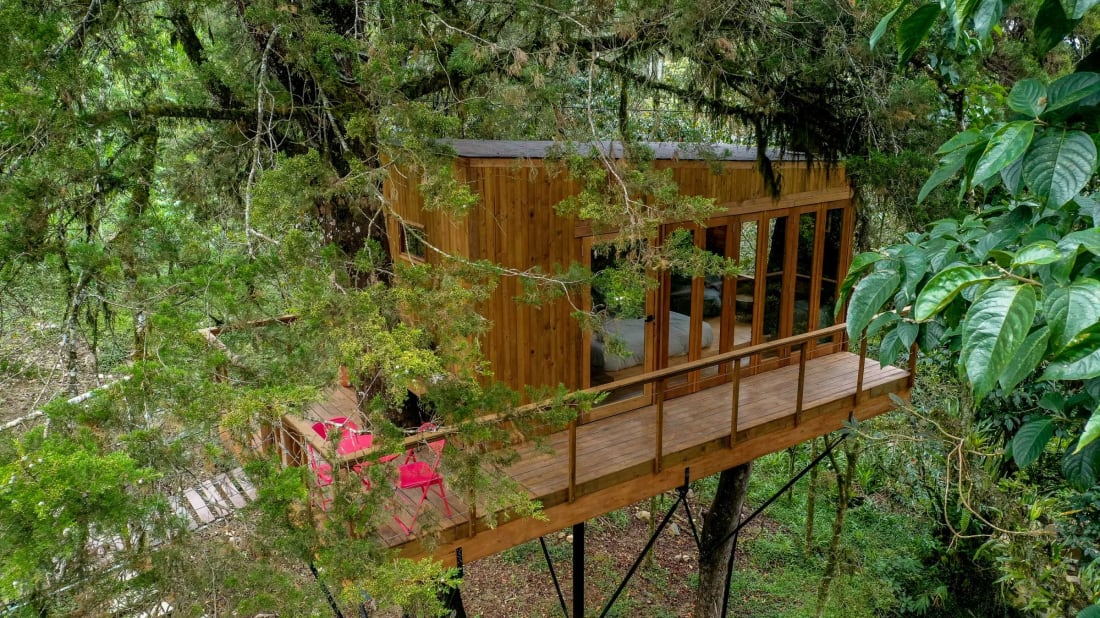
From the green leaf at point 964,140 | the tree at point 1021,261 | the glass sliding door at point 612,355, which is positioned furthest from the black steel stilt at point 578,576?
the green leaf at point 964,140

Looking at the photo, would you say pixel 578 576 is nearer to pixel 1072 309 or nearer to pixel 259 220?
pixel 259 220

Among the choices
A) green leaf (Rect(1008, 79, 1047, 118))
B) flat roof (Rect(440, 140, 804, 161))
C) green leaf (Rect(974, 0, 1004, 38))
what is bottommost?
flat roof (Rect(440, 140, 804, 161))

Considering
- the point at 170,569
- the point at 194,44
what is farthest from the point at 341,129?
the point at 170,569

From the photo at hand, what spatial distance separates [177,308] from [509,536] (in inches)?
96.7

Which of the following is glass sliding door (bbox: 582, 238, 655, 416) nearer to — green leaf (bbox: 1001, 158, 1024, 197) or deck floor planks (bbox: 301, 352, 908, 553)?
deck floor planks (bbox: 301, 352, 908, 553)

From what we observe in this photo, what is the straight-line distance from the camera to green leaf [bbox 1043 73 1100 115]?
4.83 feet

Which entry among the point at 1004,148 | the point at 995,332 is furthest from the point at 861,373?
the point at 995,332

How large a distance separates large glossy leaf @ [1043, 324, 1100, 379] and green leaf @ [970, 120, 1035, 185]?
0.38 m

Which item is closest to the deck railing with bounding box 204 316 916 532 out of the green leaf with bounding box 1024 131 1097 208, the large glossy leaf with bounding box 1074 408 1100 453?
the green leaf with bounding box 1024 131 1097 208

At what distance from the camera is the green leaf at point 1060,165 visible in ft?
4.74

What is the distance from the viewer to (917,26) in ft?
5.54

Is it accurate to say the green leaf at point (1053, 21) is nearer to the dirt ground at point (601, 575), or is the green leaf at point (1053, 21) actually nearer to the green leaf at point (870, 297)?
the green leaf at point (870, 297)

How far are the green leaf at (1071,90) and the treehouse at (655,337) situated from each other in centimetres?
214

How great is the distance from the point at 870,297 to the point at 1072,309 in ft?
1.66
